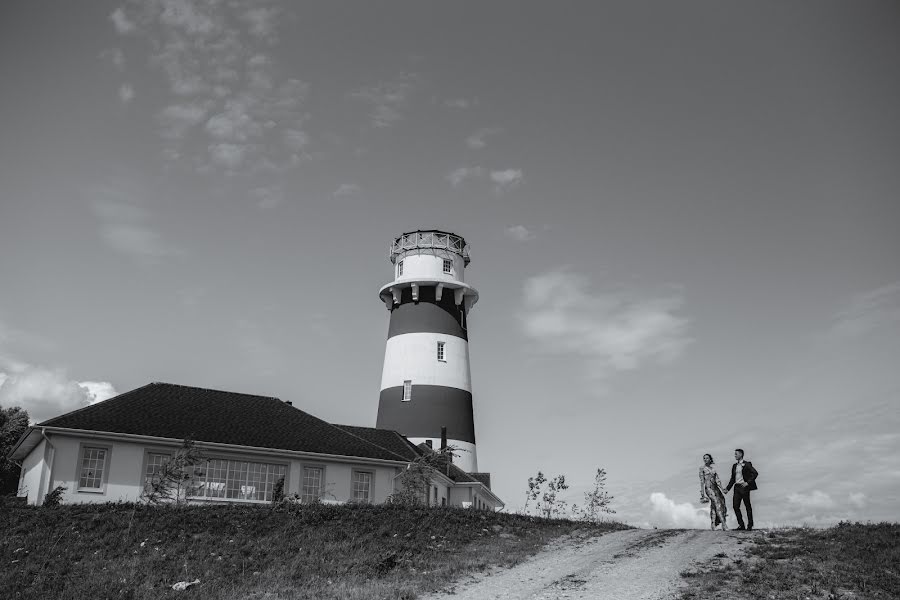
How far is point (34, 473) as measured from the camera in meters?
27.4

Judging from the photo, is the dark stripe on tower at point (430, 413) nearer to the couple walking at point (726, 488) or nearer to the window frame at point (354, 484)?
the window frame at point (354, 484)

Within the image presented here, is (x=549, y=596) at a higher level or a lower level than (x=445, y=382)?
lower

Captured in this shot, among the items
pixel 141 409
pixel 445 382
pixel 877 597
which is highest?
pixel 445 382

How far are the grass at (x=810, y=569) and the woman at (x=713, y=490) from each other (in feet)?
10.0

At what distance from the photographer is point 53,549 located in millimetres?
19375

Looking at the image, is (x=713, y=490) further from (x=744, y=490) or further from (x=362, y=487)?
(x=362, y=487)

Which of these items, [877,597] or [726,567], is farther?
[726,567]

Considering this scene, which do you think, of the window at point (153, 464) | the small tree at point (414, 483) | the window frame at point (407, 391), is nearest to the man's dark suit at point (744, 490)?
the small tree at point (414, 483)

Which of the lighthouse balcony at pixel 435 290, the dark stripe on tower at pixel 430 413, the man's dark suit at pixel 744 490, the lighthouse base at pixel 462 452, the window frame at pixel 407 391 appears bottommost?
the man's dark suit at pixel 744 490

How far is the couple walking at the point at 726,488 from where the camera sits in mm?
21375

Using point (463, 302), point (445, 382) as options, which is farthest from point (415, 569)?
point (463, 302)

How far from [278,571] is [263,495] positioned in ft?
37.2

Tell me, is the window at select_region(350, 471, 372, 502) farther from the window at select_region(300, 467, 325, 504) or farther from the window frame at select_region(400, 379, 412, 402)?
the window frame at select_region(400, 379, 412, 402)

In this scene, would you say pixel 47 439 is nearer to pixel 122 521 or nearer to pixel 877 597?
pixel 122 521
